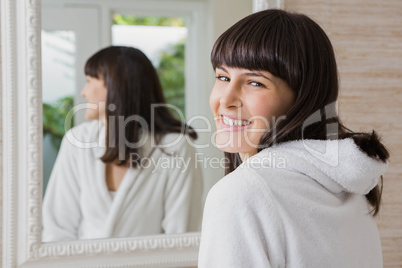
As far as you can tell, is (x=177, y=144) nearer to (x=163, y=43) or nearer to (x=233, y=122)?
(x=163, y=43)

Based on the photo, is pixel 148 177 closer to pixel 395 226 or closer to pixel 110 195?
pixel 110 195

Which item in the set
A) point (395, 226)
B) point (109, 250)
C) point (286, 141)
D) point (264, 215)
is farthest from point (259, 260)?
point (395, 226)

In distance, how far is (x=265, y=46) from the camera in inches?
30.8

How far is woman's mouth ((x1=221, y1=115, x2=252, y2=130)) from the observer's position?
85cm

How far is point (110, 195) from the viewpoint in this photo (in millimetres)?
1212

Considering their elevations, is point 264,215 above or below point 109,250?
above

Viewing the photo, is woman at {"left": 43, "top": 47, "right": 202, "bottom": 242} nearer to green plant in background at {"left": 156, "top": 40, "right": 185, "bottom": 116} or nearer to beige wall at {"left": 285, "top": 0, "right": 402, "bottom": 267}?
green plant in background at {"left": 156, "top": 40, "right": 185, "bottom": 116}

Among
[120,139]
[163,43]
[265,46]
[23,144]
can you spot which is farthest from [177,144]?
[265,46]

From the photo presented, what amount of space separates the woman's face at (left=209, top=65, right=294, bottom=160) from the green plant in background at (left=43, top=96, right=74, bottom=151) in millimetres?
428

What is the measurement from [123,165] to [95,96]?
0.58ft

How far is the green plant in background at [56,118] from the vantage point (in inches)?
44.9

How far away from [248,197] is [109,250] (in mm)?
599

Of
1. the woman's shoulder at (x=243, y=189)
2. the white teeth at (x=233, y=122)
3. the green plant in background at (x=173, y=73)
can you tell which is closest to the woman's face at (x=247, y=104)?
the white teeth at (x=233, y=122)
